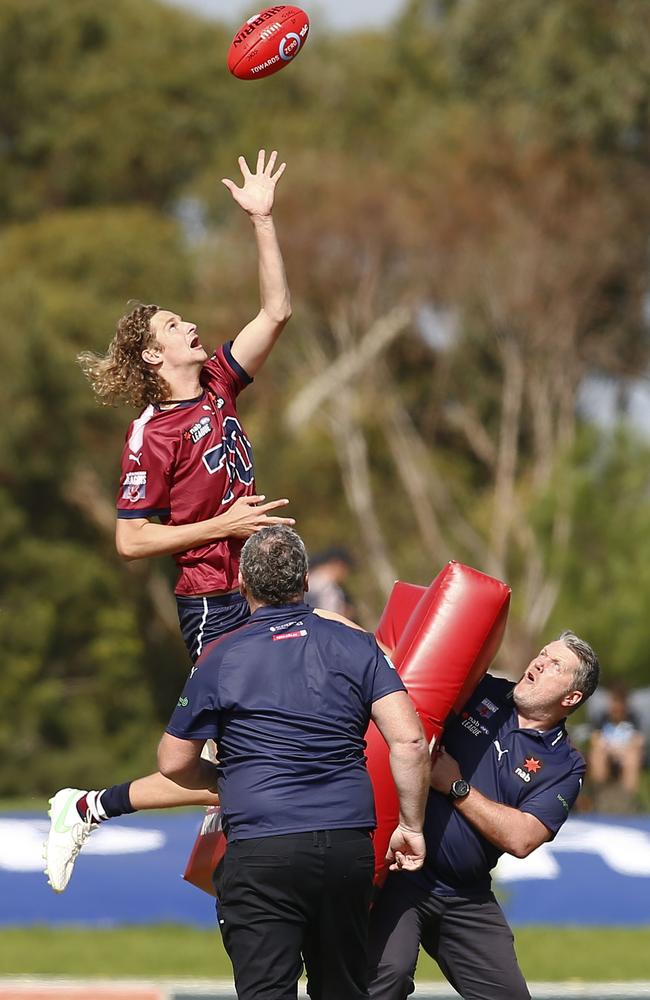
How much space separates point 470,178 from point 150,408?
24.2 metres

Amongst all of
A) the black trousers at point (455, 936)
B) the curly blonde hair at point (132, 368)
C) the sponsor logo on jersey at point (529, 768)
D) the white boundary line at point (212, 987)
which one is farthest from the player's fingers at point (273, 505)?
the white boundary line at point (212, 987)

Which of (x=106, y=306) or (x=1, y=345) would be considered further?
(x=106, y=306)

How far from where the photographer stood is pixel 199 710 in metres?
5.24

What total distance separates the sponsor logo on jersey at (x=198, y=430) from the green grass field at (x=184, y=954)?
483cm

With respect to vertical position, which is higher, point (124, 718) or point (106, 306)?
point (106, 306)

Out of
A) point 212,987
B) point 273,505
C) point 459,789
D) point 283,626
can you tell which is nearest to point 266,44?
point 273,505

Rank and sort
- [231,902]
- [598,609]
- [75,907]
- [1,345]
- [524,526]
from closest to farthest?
[231,902]
[75,907]
[598,609]
[1,345]
[524,526]

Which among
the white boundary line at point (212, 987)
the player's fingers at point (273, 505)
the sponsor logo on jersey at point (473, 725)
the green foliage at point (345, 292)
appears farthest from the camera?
the green foliage at point (345, 292)

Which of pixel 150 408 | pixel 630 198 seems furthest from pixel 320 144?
pixel 150 408

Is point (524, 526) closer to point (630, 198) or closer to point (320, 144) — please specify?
point (630, 198)

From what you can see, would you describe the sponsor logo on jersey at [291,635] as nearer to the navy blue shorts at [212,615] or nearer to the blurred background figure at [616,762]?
the navy blue shorts at [212,615]

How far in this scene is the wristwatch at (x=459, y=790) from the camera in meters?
5.74

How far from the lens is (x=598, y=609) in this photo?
22.5 m

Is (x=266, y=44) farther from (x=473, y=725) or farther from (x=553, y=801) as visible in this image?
(x=553, y=801)
